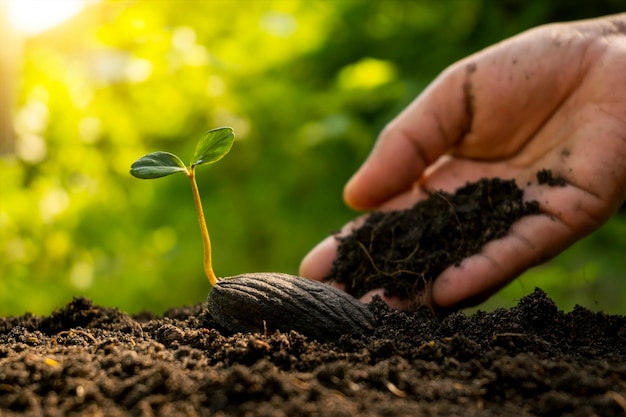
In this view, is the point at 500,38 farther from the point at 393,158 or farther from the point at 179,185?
the point at 179,185

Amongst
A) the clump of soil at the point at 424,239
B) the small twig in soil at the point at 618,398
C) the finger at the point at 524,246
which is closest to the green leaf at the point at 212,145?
the clump of soil at the point at 424,239

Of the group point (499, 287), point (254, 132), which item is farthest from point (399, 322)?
point (254, 132)

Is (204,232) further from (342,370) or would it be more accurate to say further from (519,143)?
(519,143)

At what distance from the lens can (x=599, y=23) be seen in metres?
2.27

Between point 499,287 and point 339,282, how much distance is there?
0.53m

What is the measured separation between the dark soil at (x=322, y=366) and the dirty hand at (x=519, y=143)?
44cm

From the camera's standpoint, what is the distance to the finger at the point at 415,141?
7.87 feet

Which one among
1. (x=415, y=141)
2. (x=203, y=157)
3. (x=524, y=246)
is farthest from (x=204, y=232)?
(x=415, y=141)

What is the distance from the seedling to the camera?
4.82ft

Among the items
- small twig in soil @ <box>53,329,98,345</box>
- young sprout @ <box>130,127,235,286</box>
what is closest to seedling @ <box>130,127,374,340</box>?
young sprout @ <box>130,127,235,286</box>

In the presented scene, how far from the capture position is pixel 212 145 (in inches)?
60.4

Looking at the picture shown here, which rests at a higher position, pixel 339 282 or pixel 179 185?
pixel 179 185

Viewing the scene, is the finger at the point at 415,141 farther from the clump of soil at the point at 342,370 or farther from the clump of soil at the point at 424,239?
the clump of soil at the point at 342,370

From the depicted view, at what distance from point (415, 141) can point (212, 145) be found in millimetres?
1144
